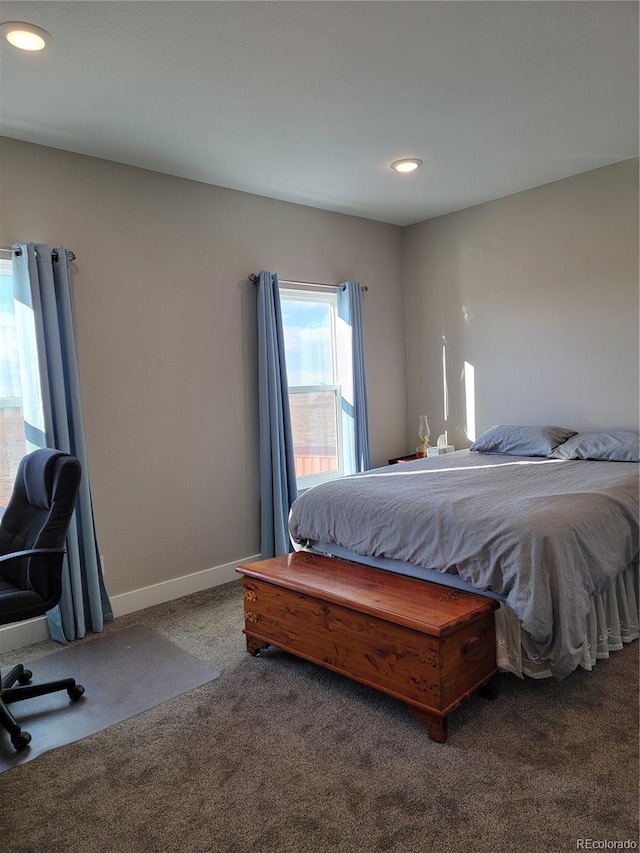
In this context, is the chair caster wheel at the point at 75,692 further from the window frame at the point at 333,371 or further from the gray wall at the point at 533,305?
the gray wall at the point at 533,305

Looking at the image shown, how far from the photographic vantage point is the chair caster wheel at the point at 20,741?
2172mm

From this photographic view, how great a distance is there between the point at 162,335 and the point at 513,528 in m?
2.37

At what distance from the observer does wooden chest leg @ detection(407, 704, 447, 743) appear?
2.09m

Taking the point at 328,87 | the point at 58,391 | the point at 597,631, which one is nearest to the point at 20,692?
the point at 58,391

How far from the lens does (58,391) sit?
10.1 ft

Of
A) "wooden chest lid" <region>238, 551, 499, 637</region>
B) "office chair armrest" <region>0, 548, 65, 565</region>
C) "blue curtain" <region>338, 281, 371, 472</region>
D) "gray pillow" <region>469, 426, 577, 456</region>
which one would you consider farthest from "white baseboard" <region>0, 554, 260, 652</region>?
"gray pillow" <region>469, 426, 577, 456</region>

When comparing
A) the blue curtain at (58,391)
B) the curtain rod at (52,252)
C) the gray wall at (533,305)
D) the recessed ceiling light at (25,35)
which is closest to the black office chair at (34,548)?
the blue curtain at (58,391)

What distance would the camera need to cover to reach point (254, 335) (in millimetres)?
4059

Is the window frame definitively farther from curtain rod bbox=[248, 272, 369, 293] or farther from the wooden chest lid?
the wooden chest lid

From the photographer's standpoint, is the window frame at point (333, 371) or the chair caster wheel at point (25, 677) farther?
the window frame at point (333, 371)

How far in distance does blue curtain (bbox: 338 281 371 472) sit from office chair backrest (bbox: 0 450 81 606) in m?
2.52

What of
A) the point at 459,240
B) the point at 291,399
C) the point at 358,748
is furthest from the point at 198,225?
the point at 358,748

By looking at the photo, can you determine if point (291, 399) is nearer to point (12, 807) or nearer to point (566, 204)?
point (566, 204)

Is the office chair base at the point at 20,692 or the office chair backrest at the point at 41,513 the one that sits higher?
the office chair backrest at the point at 41,513
